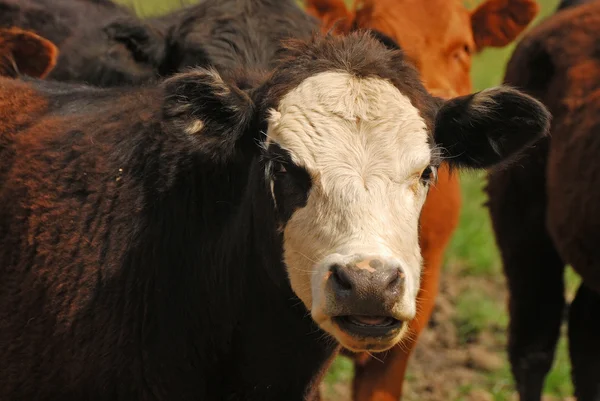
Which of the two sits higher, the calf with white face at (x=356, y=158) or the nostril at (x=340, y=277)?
the calf with white face at (x=356, y=158)

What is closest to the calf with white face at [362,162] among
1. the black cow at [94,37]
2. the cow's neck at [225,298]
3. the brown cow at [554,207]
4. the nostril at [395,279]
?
the nostril at [395,279]

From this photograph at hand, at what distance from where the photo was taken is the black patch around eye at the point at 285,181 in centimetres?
417

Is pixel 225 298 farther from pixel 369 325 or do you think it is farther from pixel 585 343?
pixel 585 343

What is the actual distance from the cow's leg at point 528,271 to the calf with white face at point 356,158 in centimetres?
250

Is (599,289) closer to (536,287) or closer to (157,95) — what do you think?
(536,287)

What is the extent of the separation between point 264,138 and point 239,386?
3.27ft

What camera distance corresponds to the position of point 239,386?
457 centimetres

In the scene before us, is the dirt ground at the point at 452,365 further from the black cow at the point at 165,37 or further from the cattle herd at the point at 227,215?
the cattle herd at the point at 227,215

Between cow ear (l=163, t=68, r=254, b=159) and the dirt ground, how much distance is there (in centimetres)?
340

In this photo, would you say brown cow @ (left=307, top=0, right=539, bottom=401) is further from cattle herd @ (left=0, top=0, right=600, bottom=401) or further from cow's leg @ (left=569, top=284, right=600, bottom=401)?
cattle herd @ (left=0, top=0, right=600, bottom=401)

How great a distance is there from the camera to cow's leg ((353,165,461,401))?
6.42m

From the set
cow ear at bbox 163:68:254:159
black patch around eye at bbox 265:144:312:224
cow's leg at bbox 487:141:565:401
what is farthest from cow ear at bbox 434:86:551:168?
cow's leg at bbox 487:141:565:401

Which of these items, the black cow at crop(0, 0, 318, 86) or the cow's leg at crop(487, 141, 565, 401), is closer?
the black cow at crop(0, 0, 318, 86)

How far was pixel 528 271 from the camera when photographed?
7.21m
